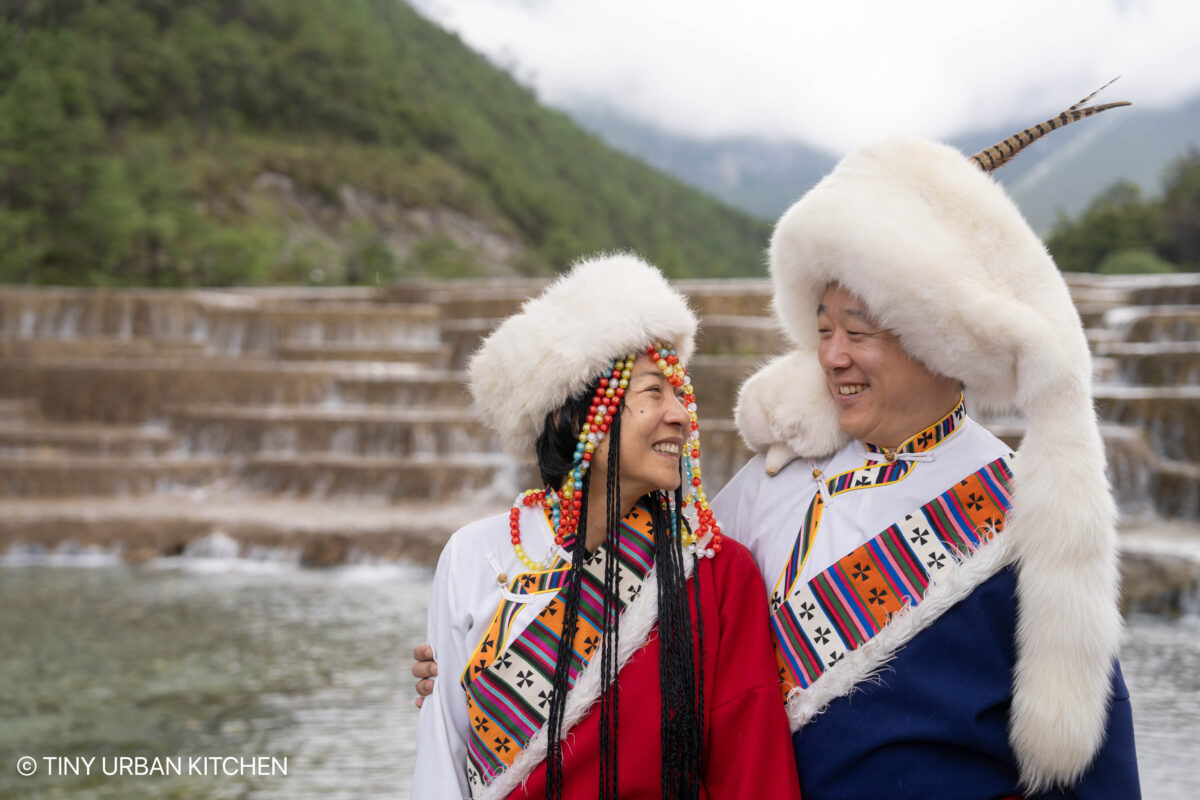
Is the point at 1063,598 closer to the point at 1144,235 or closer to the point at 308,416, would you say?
the point at 308,416

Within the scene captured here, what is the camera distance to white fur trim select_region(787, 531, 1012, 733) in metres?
2.04

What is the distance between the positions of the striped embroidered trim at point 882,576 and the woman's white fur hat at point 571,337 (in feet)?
1.72

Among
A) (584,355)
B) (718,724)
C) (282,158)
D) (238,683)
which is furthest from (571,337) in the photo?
(282,158)

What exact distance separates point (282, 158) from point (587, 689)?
41587 mm

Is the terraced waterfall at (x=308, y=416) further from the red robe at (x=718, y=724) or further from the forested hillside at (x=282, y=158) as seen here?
the forested hillside at (x=282, y=158)

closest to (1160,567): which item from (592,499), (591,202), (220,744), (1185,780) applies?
(1185,780)

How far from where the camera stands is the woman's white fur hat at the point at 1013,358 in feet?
6.30

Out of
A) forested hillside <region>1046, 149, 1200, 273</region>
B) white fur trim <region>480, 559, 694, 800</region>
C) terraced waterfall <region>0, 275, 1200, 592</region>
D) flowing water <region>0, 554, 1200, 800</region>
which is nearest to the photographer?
white fur trim <region>480, 559, 694, 800</region>

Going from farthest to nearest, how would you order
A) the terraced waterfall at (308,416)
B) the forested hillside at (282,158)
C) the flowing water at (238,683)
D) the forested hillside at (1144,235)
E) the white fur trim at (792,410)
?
the forested hillside at (1144,235) → the forested hillside at (282,158) → the terraced waterfall at (308,416) → the flowing water at (238,683) → the white fur trim at (792,410)

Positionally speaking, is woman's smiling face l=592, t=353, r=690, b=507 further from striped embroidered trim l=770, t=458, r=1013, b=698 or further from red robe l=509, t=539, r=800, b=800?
striped embroidered trim l=770, t=458, r=1013, b=698

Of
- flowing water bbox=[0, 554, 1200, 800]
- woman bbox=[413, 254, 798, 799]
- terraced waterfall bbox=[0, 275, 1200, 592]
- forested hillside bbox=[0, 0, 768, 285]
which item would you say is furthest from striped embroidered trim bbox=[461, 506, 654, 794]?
forested hillside bbox=[0, 0, 768, 285]

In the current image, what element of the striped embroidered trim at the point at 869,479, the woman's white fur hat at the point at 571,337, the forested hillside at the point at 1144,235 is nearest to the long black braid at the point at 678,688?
the striped embroidered trim at the point at 869,479

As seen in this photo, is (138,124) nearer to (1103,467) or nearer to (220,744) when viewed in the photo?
(220,744)

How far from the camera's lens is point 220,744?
494cm
